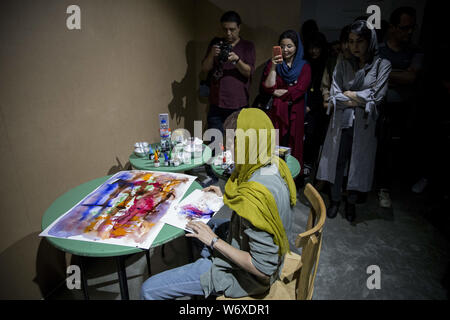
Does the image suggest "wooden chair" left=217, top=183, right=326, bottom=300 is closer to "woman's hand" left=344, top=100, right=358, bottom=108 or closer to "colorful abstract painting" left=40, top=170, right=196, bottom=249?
"colorful abstract painting" left=40, top=170, right=196, bottom=249

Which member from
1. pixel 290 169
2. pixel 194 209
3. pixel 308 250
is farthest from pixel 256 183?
pixel 290 169

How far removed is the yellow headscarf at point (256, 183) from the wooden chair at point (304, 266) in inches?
3.7

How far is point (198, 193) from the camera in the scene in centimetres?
158

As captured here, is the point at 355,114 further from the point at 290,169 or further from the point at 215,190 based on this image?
the point at 215,190

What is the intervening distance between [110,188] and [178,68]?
7.83 feet

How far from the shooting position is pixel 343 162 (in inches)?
105

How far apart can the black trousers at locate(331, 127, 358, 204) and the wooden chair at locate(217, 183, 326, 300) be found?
1.45 metres

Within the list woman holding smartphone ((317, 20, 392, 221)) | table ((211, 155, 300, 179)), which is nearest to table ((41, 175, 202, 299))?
table ((211, 155, 300, 179))

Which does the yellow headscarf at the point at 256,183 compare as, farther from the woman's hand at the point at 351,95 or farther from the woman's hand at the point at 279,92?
the woman's hand at the point at 279,92

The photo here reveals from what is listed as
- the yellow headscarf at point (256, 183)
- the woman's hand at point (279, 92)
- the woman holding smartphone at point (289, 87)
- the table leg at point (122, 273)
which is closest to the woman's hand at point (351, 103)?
the woman holding smartphone at point (289, 87)

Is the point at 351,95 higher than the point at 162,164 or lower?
higher

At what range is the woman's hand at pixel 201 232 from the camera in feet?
3.87

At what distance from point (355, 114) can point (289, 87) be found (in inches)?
30.9
